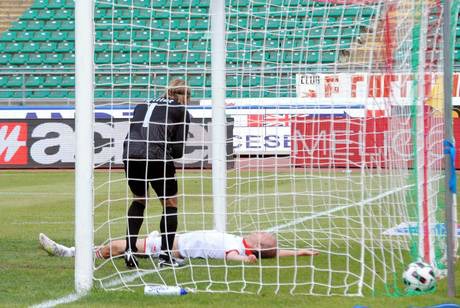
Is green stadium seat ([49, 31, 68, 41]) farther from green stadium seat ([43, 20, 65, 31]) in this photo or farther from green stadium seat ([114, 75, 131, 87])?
green stadium seat ([114, 75, 131, 87])

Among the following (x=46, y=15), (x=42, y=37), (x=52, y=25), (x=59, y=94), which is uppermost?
(x=46, y=15)

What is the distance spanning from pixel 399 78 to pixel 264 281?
209cm

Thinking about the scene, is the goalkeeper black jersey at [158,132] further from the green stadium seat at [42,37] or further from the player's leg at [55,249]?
the green stadium seat at [42,37]

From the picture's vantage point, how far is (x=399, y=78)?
25.2ft

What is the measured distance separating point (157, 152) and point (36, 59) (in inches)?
966

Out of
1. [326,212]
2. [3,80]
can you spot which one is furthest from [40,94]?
[326,212]

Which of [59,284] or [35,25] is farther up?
[35,25]

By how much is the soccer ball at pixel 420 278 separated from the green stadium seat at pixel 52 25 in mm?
27572

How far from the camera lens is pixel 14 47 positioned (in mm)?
32469

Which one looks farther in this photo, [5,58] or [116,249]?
[5,58]

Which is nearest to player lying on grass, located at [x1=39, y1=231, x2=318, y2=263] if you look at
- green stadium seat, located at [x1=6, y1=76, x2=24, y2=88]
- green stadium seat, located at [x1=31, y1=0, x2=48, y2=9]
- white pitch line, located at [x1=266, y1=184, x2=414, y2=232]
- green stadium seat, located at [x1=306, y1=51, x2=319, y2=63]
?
white pitch line, located at [x1=266, y1=184, x2=414, y2=232]

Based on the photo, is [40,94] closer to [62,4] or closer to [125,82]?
[62,4]

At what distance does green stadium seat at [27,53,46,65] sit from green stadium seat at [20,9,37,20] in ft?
6.95

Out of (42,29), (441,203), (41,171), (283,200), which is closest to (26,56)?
(42,29)
